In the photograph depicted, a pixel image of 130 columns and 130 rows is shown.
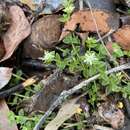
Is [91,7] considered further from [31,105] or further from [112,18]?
[31,105]

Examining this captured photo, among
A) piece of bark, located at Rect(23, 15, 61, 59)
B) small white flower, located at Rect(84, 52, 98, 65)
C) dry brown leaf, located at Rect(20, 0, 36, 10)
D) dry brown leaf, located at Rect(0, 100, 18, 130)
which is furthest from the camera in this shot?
dry brown leaf, located at Rect(20, 0, 36, 10)

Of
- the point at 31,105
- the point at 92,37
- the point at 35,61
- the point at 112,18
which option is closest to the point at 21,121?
the point at 31,105

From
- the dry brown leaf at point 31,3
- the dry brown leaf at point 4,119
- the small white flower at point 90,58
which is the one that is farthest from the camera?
the dry brown leaf at point 31,3

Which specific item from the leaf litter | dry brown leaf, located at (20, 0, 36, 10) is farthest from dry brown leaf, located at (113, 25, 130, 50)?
dry brown leaf, located at (20, 0, 36, 10)

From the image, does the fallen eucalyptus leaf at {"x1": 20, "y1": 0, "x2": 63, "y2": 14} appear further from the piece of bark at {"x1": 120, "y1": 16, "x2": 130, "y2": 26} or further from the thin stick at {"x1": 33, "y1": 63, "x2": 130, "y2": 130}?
the thin stick at {"x1": 33, "y1": 63, "x2": 130, "y2": 130}

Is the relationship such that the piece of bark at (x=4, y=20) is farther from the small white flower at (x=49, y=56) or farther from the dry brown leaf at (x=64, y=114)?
the dry brown leaf at (x=64, y=114)

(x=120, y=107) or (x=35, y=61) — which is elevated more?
(x=35, y=61)

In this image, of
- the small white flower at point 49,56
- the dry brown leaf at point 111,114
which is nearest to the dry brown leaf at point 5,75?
the small white flower at point 49,56
